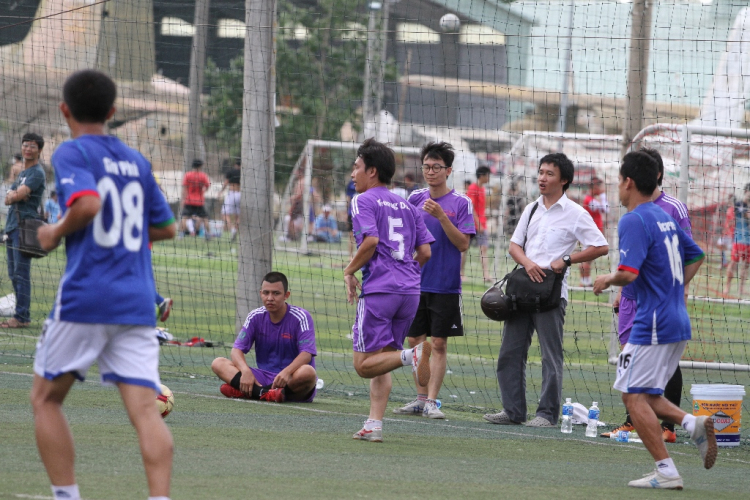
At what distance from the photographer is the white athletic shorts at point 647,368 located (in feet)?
20.2

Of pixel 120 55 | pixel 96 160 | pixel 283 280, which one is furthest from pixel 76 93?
pixel 120 55

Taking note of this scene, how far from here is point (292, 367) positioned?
8758 millimetres

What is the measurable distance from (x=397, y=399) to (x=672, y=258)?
4120 mm

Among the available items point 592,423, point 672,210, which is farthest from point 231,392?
point 672,210

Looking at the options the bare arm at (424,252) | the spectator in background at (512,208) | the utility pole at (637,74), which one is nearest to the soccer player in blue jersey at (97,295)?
the bare arm at (424,252)

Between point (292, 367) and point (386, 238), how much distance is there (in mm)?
1878

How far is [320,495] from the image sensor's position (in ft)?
17.7

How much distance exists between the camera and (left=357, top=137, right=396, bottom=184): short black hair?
7352 millimetres

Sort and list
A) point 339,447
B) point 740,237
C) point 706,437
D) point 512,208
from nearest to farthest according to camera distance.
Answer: point 706,437 → point 339,447 → point 740,237 → point 512,208

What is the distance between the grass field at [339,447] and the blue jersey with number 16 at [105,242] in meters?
1.16

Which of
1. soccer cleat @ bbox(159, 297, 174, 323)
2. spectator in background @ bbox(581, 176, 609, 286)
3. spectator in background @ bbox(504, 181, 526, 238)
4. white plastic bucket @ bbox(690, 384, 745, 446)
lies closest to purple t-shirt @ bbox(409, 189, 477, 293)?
white plastic bucket @ bbox(690, 384, 745, 446)

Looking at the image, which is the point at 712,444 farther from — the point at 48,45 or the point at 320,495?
the point at 48,45

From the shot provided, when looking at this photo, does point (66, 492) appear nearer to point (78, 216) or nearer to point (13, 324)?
point (78, 216)

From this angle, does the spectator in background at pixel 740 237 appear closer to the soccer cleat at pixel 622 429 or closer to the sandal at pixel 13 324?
the soccer cleat at pixel 622 429
